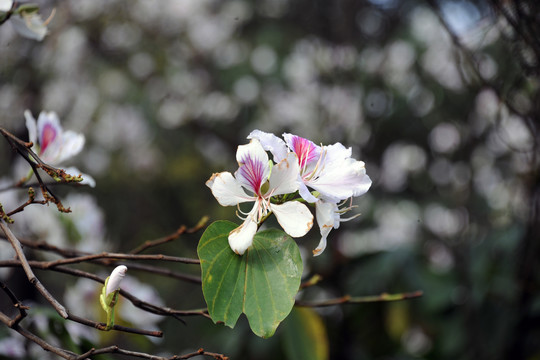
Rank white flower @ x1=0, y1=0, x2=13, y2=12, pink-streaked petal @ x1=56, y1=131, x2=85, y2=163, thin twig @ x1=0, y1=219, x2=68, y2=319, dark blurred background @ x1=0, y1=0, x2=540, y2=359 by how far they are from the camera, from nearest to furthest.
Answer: thin twig @ x1=0, y1=219, x2=68, y2=319 < white flower @ x1=0, y1=0, x2=13, y2=12 < pink-streaked petal @ x1=56, y1=131, x2=85, y2=163 < dark blurred background @ x1=0, y1=0, x2=540, y2=359

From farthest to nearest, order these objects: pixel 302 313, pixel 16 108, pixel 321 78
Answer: pixel 321 78 < pixel 16 108 < pixel 302 313

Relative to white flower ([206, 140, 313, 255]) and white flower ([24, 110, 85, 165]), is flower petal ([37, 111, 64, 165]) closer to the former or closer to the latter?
white flower ([24, 110, 85, 165])

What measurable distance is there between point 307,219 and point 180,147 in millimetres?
3946

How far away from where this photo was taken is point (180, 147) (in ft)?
14.5

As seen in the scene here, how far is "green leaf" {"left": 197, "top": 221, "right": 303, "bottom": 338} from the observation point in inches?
22.2

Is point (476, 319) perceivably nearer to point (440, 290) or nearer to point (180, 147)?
point (440, 290)

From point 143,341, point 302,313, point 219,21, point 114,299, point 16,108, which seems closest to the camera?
point 114,299

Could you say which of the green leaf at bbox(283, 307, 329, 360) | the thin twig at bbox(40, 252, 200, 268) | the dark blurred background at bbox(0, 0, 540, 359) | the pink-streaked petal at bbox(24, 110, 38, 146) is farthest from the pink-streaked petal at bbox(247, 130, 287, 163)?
the green leaf at bbox(283, 307, 329, 360)

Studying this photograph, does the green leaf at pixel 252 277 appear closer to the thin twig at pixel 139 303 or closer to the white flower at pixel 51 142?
the thin twig at pixel 139 303

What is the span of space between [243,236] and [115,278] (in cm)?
14

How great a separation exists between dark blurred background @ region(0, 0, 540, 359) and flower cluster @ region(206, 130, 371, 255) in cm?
60

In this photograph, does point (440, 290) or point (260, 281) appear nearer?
point (260, 281)

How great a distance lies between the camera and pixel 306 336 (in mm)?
1345

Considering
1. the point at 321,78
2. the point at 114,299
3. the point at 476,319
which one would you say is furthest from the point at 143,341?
the point at 321,78
